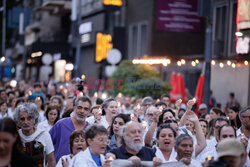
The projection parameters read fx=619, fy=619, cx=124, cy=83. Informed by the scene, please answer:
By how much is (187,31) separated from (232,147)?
2366cm

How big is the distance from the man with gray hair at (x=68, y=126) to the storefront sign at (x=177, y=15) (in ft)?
63.0

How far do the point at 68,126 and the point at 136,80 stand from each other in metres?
16.1

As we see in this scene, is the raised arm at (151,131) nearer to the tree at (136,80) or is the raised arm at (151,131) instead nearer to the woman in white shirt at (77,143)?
the woman in white shirt at (77,143)

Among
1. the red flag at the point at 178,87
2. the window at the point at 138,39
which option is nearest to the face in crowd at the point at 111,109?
the red flag at the point at 178,87

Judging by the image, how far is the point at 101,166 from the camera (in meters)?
7.20

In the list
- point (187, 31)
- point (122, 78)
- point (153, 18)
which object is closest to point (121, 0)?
point (153, 18)

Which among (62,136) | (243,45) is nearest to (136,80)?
(243,45)

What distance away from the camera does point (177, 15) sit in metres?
28.2

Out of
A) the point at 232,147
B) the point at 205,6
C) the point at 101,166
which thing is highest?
the point at 205,6

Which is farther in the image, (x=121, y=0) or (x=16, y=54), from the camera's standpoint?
(x=16, y=54)

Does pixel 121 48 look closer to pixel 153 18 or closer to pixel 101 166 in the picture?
pixel 153 18

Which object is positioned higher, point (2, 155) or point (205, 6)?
point (205, 6)

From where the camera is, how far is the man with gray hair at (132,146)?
7.13m

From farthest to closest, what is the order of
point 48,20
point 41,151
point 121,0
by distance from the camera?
1. point 48,20
2. point 121,0
3. point 41,151
